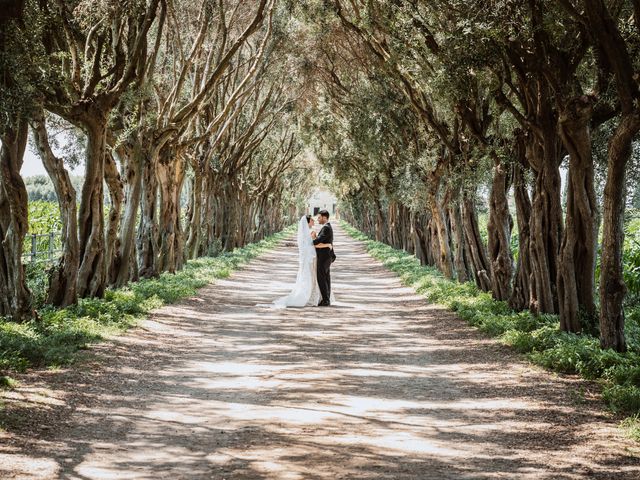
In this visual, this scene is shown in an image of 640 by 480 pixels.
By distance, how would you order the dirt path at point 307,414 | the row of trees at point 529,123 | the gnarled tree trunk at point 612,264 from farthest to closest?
the row of trees at point 529,123 → the gnarled tree trunk at point 612,264 → the dirt path at point 307,414

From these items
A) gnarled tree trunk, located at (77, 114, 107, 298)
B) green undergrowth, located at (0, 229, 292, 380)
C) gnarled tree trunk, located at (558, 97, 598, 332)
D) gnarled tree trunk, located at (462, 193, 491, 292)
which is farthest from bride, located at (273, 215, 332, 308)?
gnarled tree trunk, located at (558, 97, 598, 332)

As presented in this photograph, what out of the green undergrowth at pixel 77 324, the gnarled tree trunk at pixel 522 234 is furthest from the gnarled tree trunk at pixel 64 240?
the gnarled tree trunk at pixel 522 234

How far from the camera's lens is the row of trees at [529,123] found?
10.9m

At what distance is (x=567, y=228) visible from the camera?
12844 mm

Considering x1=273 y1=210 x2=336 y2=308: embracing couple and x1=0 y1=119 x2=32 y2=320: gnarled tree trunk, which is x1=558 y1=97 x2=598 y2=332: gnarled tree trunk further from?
x1=0 y1=119 x2=32 y2=320: gnarled tree trunk

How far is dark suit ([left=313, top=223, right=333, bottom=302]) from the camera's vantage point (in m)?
19.9

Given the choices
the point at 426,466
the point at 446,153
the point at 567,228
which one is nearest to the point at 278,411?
the point at 426,466

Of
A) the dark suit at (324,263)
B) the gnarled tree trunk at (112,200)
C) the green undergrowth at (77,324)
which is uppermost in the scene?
the gnarled tree trunk at (112,200)

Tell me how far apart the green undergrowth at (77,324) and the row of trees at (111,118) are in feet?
1.91

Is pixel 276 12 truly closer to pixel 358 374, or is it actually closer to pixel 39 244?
pixel 39 244

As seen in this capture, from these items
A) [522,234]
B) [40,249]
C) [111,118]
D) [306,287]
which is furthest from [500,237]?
[40,249]

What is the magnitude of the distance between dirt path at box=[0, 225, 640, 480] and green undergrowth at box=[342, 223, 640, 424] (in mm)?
259

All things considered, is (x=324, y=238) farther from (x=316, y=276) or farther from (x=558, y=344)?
(x=558, y=344)

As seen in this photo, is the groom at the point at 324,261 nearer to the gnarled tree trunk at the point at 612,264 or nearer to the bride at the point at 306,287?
the bride at the point at 306,287
